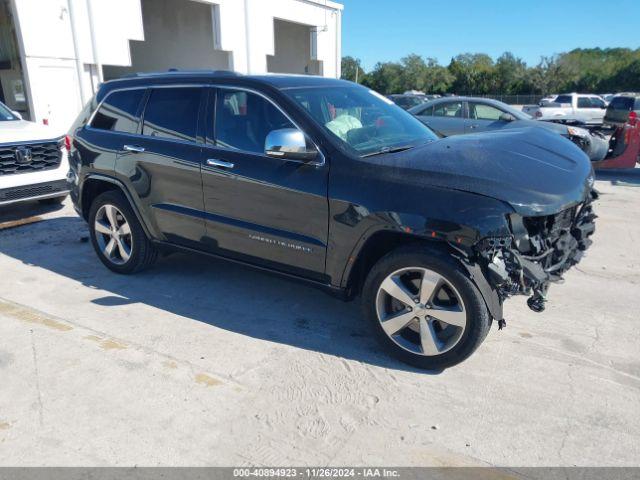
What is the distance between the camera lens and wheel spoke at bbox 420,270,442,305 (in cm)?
327

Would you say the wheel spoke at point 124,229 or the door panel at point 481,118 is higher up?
the door panel at point 481,118

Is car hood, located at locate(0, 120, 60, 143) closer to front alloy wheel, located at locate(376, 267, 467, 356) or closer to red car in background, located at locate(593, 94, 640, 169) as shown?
front alloy wheel, located at locate(376, 267, 467, 356)

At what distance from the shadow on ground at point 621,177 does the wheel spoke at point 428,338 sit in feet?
27.5

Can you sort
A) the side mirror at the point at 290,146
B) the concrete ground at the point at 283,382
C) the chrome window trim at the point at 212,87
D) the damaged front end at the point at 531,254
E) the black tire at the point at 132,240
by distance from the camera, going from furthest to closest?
the black tire at the point at 132,240 < the chrome window trim at the point at 212,87 < the side mirror at the point at 290,146 < the damaged front end at the point at 531,254 < the concrete ground at the point at 283,382

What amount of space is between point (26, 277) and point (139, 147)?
1919mm

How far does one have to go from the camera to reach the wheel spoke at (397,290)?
3387 mm

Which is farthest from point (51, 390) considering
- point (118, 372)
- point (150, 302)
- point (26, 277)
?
point (26, 277)

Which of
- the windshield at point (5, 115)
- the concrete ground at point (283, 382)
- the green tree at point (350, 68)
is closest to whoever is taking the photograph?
the concrete ground at point (283, 382)

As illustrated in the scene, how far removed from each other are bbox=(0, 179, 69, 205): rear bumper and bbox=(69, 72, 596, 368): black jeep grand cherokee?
2.68 meters

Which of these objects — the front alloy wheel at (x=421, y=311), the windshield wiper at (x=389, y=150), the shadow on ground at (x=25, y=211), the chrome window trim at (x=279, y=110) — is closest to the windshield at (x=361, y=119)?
the windshield wiper at (x=389, y=150)

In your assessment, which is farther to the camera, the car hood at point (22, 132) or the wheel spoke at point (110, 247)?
the car hood at point (22, 132)

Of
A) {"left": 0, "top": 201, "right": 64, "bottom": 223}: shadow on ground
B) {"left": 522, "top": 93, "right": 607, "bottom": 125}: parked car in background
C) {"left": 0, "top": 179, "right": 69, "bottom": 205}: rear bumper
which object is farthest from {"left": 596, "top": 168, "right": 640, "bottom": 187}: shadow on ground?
{"left": 522, "top": 93, "right": 607, "bottom": 125}: parked car in background

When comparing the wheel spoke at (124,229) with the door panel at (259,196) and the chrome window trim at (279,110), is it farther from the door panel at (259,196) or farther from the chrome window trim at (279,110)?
the chrome window trim at (279,110)

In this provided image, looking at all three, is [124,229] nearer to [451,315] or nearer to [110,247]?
→ [110,247]
